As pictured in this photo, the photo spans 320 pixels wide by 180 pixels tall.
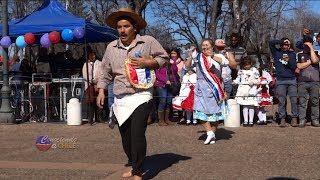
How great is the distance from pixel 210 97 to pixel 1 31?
279 inches

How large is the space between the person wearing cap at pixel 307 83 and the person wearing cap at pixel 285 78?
0.14m

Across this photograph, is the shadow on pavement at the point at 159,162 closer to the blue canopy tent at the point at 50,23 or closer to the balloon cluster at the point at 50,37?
the balloon cluster at the point at 50,37

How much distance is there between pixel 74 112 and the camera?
12766 millimetres

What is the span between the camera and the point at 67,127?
12.5 m

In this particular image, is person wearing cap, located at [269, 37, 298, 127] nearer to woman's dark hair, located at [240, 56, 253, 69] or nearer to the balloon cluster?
woman's dark hair, located at [240, 56, 253, 69]

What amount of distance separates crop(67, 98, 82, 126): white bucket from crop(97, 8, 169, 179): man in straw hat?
6.31 metres

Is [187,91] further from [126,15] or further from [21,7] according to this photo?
[21,7]

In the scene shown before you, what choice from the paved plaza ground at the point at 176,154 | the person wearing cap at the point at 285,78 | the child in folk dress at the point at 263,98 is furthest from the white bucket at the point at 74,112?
the person wearing cap at the point at 285,78

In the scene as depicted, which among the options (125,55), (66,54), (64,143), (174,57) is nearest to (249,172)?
(125,55)

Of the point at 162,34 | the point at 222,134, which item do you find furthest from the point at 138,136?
the point at 162,34

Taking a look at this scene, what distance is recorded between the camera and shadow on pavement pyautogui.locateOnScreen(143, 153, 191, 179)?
278 inches

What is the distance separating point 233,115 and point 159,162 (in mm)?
4379

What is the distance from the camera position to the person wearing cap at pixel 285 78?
11367 mm

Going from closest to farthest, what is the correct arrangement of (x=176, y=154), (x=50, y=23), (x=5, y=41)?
(x=176, y=154) < (x=5, y=41) < (x=50, y=23)
